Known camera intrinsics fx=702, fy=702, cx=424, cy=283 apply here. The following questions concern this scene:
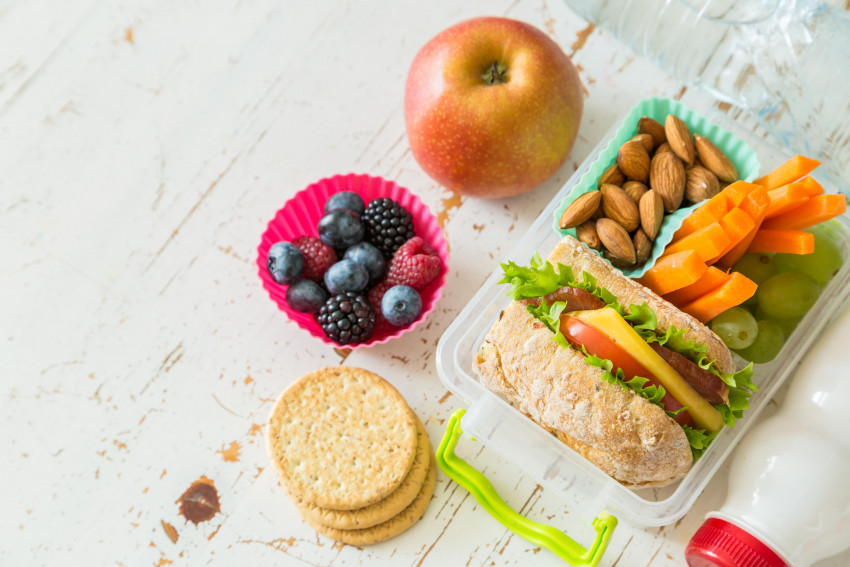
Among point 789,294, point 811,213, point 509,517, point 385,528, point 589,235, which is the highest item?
point 811,213

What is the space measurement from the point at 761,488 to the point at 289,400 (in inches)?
29.7

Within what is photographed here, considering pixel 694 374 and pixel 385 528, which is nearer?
pixel 694 374

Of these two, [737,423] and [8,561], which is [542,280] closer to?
[737,423]

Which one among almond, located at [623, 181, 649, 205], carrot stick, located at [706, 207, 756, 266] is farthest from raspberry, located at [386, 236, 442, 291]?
carrot stick, located at [706, 207, 756, 266]

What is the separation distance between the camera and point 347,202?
4.07 ft

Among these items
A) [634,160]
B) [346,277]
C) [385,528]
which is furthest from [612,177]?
[385,528]

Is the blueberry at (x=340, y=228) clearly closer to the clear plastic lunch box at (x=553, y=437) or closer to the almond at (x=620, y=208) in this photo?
the clear plastic lunch box at (x=553, y=437)

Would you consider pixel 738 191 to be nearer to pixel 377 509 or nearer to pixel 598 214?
pixel 598 214

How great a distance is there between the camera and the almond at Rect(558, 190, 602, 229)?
3.68 feet

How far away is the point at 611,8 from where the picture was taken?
4.56 ft

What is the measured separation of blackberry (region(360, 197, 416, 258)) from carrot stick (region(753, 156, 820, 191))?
59 cm

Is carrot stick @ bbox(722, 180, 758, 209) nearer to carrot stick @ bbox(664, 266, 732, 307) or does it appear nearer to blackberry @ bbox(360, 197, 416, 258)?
carrot stick @ bbox(664, 266, 732, 307)

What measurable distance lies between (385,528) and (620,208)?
2.12 feet

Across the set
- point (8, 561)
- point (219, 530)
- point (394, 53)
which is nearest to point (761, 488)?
point (219, 530)
